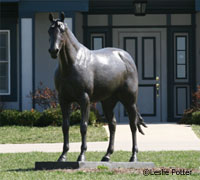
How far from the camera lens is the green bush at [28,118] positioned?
16.6m

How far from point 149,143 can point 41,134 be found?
2804 millimetres

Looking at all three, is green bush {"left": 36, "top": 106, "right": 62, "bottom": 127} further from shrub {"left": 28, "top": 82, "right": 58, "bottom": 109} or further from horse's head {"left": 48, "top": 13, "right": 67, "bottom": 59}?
horse's head {"left": 48, "top": 13, "right": 67, "bottom": 59}

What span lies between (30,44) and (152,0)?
12.3 ft

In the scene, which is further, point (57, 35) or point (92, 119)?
point (92, 119)

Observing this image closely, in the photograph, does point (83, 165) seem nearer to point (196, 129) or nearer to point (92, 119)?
point (196, 129)

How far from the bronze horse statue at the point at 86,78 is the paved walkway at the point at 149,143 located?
2.97m

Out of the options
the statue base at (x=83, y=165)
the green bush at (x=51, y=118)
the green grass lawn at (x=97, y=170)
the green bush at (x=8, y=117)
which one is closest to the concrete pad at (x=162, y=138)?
the green grass lawn at (x=97, y=170)

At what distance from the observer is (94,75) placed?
355 inches

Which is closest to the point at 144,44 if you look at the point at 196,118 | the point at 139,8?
the point at 139,8

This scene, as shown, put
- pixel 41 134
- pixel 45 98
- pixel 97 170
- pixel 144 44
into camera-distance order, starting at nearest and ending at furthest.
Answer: pixel 97 170 < pixel 41 134 < pixel 45 98 < pixel 144 44

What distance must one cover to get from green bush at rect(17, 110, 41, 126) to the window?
462 cm

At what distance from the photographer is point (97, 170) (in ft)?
28.8

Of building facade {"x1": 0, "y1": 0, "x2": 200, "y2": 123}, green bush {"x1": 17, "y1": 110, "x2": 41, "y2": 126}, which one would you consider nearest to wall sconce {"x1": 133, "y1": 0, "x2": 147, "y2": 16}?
building facade {"x1": 0, "y1": 0, "x2": 200, "y2": 123}

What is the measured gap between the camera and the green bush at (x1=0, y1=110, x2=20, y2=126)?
16703 millimetres
